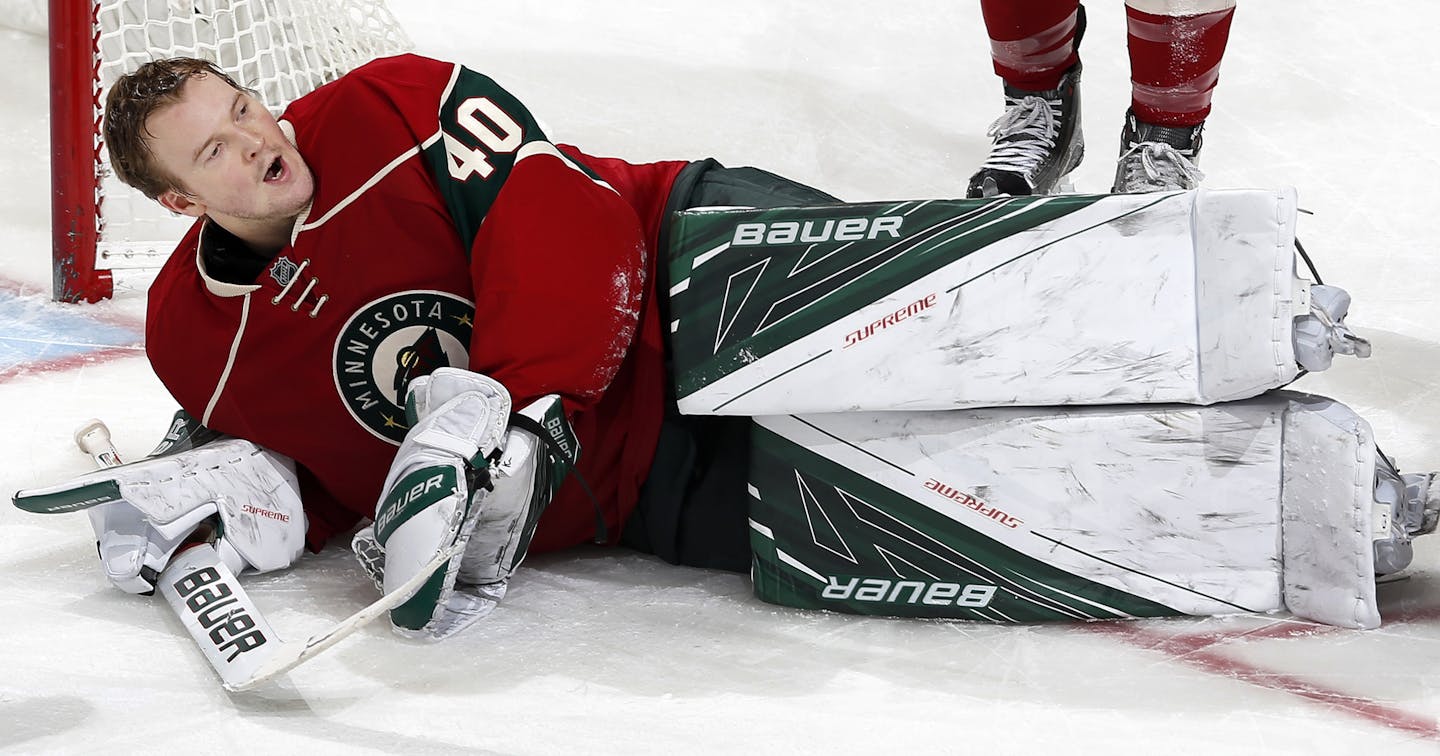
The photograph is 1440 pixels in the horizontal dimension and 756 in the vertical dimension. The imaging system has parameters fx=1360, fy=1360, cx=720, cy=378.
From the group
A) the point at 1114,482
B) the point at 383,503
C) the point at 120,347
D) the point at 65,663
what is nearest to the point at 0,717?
→ the point at 65,663

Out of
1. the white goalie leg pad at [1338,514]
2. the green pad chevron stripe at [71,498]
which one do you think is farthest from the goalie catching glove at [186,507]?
the white goalie leg pad at [1338,514]

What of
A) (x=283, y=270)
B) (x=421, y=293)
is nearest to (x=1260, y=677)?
(x=421, y=293)

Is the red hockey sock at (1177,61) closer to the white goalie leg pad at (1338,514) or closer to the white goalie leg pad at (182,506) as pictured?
the white goalie leg pad at (1338,514)

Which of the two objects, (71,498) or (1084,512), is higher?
(1084,512)

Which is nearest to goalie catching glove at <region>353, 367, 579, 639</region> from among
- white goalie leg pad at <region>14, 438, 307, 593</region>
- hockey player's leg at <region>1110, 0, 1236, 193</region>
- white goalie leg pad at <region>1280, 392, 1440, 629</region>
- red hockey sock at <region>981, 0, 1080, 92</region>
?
white goalie leg pad at <region>14, 438, 307, 593</region>

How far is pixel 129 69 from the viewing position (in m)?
2.17

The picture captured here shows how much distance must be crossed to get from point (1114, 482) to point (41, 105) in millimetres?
2490

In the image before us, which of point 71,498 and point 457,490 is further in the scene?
point 71,498

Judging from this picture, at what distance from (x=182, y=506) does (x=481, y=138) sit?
1.48 feet

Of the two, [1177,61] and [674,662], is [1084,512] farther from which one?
[1177,61]

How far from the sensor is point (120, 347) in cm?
205

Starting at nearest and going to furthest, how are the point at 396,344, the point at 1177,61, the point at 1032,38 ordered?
the point at 396,344 → the point at 1177,61 → the point at 1032,38

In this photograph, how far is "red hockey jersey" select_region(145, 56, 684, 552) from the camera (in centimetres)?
123

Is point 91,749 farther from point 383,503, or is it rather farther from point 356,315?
point 356,315
